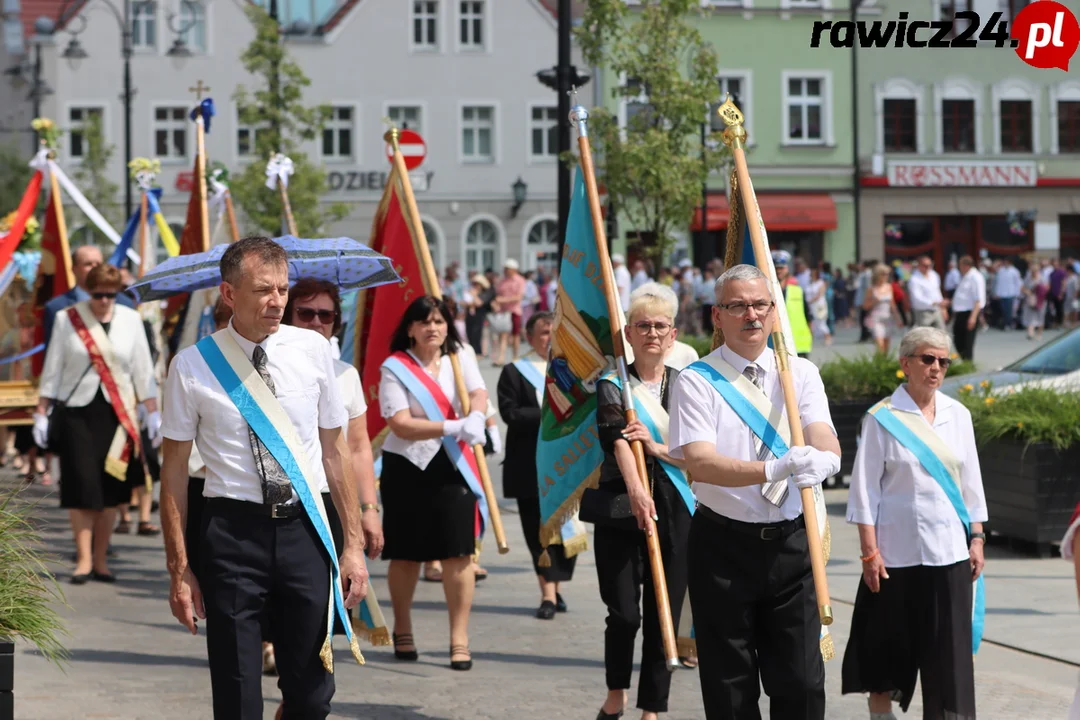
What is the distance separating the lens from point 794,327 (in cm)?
1355

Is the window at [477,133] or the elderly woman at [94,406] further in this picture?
the window at [477,133]

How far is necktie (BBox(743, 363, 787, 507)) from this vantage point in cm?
537

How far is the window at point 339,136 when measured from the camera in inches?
1924

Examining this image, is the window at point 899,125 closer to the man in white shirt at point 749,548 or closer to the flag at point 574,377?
the flag at point 574,377

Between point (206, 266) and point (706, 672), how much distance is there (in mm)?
3057

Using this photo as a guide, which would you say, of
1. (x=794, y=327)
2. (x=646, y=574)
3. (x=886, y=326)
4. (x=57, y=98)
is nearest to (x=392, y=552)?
(x=646, y=574)

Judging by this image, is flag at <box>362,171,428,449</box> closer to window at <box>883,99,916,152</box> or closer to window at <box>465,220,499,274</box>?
window at <box>465,220,499,274</box>

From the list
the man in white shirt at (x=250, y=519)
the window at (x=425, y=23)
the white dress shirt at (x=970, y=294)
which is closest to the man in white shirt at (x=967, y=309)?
the white dress shirt at (x=970, y=294)

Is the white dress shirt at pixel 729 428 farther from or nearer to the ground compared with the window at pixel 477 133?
nearer to the ground

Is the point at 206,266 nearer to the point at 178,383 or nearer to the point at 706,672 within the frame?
the point at 178,383

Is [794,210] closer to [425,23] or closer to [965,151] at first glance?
[965,151]

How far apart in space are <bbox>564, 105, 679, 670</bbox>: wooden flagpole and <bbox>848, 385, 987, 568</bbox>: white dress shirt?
790 mm

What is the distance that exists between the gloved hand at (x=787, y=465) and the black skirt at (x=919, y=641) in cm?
168

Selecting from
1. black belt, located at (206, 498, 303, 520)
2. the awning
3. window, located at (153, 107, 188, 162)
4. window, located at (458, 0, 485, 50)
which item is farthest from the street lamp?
black belt, located at (206, 498, 303, 520)
